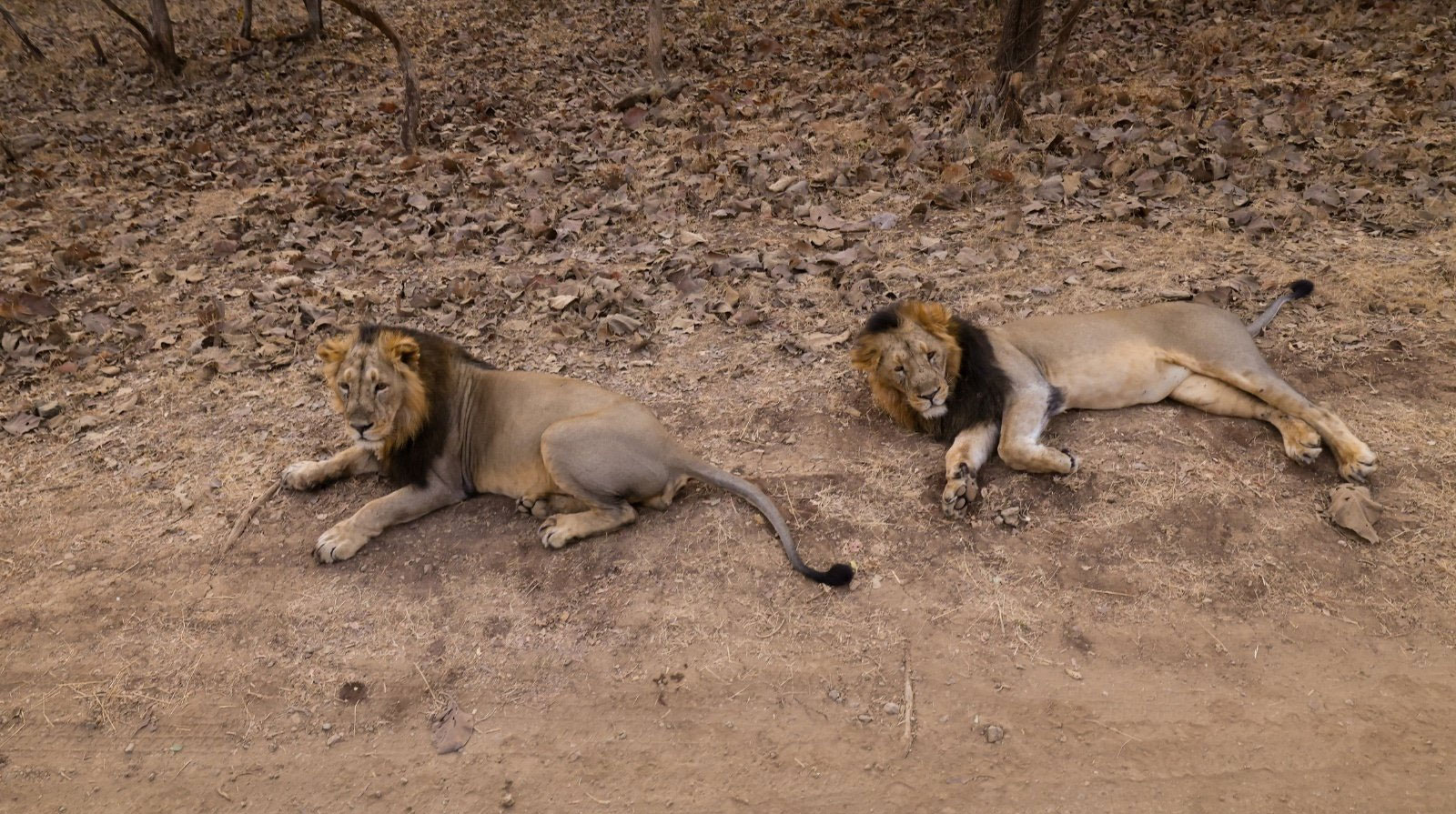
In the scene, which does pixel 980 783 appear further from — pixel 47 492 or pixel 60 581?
pixel 47 492

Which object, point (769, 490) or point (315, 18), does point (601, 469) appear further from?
point (315, 18)

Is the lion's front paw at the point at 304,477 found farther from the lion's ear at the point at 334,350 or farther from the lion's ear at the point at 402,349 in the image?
the lion's ear at the point at 402,349

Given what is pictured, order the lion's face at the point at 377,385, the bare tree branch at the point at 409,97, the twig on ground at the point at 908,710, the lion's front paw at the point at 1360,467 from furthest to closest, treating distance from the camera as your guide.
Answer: the bare tree branch at the point at 409,97
the lion's face at the point at 377,385
the lion's front paw at the point at 1360,467
the twig on ground at the point at 908,710

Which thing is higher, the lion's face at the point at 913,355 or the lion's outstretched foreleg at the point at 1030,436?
the lion's face at the point at 913,355

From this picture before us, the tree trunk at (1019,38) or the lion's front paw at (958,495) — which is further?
the tree trunk at (1019,38)

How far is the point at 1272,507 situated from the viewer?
12.1 feet

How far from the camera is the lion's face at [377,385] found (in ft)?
12.5

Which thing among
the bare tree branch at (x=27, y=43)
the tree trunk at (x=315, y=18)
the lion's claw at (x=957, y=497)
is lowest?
the lion's claw at (x=957, y=497)

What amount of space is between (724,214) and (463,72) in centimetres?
630

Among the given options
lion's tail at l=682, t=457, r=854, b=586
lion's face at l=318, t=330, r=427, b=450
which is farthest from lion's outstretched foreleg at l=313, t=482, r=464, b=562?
lion's tail at l=682, t=457, r=854, b=586

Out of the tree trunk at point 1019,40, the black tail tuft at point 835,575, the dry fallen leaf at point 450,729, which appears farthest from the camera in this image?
the tree trunk at point 1019,40

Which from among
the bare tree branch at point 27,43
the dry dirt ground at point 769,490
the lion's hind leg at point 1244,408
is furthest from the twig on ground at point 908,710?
the bare tree branch at point 27,43

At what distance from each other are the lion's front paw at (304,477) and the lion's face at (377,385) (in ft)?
1.85

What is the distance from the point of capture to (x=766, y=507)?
3801 mm
